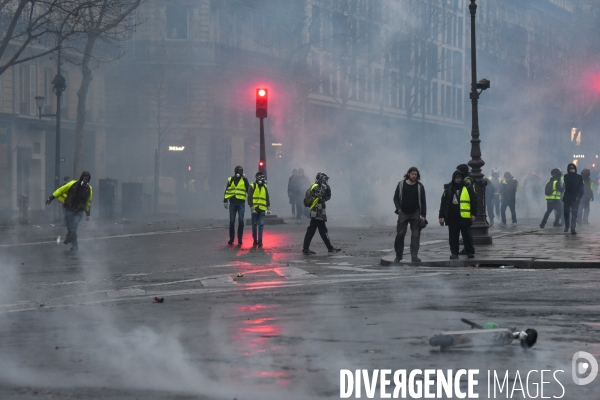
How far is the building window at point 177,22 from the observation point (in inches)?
1866

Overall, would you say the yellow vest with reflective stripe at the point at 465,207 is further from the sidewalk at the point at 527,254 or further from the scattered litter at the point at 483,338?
the scattered litter at the point at 483,338

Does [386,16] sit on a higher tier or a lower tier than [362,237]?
higher

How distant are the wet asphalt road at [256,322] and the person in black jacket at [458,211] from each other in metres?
1.24

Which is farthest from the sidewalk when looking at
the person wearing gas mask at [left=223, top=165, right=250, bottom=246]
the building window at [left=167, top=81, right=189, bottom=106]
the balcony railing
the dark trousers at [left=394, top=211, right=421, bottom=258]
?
the building window at [left=167, top=81, right=189, bottom=106]

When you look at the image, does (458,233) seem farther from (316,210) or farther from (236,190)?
(236,190)

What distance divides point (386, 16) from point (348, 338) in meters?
31.8

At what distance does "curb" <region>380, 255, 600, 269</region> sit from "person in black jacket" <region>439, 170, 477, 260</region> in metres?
0.29

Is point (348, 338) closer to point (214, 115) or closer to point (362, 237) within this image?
point (362, 237)

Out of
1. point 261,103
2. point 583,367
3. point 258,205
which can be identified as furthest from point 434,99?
point 583,367

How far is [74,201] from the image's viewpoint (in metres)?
18.7

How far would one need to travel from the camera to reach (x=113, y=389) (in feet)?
19.7

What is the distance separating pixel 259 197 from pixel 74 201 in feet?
11.0

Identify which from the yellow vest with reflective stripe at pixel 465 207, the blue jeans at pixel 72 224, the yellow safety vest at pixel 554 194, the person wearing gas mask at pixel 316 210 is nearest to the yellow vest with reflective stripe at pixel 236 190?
the person wearing gas mask at pixel 316 210

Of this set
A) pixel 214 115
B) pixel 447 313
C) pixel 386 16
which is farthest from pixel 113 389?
pixel 214 115
